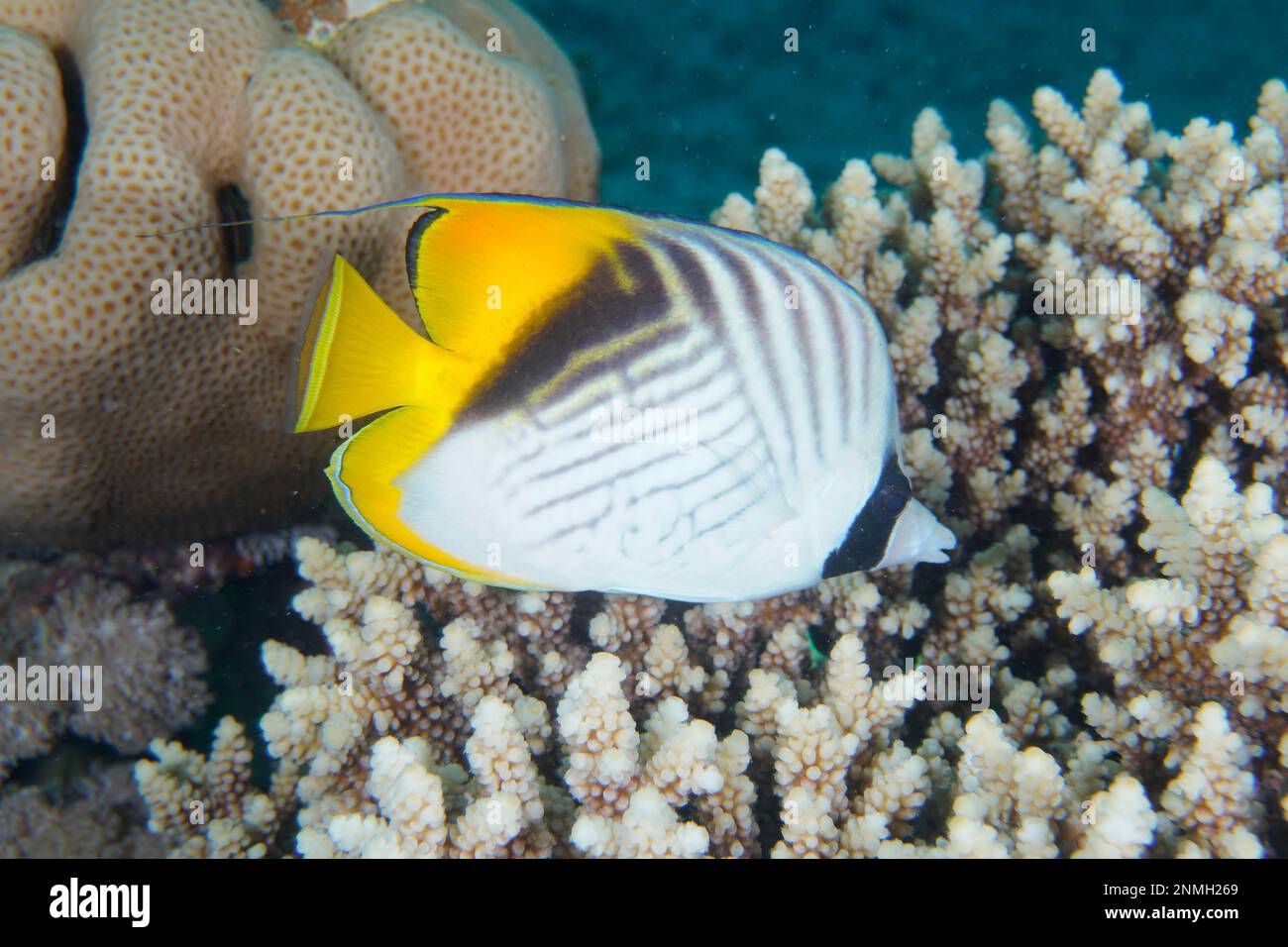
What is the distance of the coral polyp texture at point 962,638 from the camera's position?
1528mm

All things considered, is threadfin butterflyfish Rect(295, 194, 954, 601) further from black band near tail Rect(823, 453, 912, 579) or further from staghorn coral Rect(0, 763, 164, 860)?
staghorn coral Rect(0, 763, 164, 860)

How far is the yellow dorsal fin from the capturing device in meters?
1.20

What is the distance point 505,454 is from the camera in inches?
48.6

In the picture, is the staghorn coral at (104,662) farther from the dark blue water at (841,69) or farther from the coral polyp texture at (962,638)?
the dark blue water at (841,69)

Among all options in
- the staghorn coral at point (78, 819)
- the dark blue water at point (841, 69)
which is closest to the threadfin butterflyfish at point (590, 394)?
the staghorn coral at point (78, 819)

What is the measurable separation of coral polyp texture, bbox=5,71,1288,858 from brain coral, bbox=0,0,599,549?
51 centimetres

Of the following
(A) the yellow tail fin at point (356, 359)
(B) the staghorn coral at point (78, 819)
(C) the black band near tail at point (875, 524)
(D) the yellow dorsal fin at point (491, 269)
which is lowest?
(B) the staghorn coral at point (78, 819)

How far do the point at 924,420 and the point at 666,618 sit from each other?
93 cm

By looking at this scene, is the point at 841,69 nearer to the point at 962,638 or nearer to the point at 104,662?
the point at 962,638

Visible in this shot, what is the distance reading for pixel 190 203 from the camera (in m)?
2.00

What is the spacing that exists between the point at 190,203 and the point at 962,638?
2133mm
